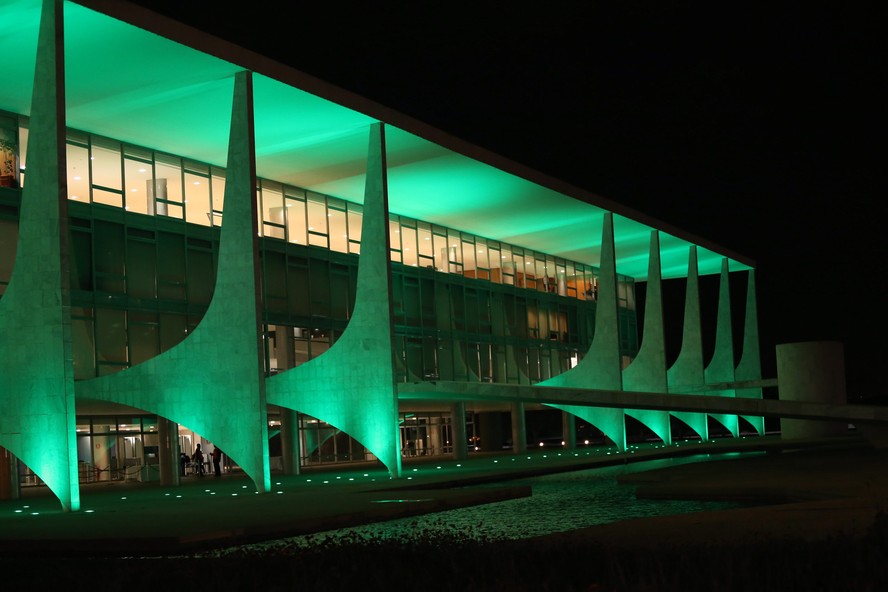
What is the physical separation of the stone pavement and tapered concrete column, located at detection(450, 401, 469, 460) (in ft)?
45.2

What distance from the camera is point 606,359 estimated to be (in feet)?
130

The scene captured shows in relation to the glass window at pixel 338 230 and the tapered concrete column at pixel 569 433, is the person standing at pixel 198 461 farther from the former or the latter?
the tapered concrete column at pixel 569 433

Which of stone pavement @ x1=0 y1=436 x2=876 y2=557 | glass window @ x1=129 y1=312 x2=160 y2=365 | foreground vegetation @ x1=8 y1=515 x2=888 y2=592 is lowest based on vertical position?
stone pavement @ x1=0 y1=436 x2=876 y2=557

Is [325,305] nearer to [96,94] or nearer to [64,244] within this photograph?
[96,94]

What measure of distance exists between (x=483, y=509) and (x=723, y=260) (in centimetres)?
3740

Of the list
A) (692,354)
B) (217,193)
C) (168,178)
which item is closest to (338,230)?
(217,193)

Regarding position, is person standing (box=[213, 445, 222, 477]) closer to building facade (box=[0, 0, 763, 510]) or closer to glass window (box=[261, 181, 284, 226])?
building facade (box=[0, 0, 763, 510])

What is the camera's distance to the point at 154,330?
27484mm

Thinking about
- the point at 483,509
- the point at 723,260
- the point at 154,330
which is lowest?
the point at 483,509

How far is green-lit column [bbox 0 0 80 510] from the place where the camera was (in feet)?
57.8

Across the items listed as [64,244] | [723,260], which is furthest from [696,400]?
[723,260]

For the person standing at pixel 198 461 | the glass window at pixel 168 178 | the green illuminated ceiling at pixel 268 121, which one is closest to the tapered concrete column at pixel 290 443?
the person standing at pixel 198 461

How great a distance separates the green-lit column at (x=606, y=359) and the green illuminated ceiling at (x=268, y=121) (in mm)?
1766

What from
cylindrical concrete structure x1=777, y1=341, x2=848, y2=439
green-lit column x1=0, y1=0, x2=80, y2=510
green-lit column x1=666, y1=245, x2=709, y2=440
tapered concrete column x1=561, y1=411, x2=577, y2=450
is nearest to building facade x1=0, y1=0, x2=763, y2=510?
green-lit column x1=0, y1=0, x2=80, y2=510
